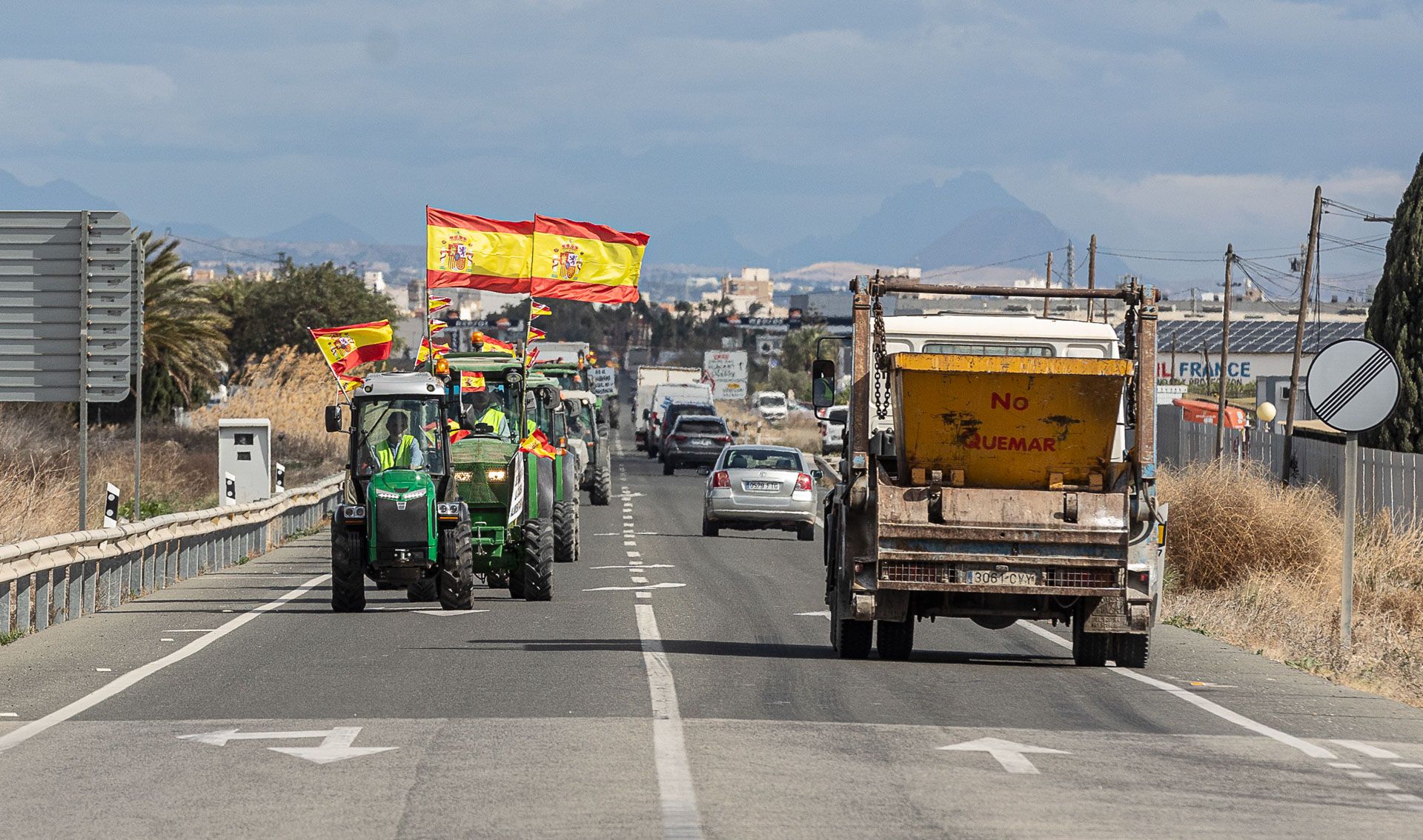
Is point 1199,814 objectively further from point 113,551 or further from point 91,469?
point 91,469

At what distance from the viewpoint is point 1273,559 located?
24391 mm

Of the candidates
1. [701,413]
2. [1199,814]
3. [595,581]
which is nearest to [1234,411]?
[701,413]

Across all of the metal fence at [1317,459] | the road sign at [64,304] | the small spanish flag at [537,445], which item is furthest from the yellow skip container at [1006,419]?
the metal fence at [1317,459]

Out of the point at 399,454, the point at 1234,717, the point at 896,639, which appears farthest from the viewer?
the point at 399,454

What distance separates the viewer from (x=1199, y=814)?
847 centimetres

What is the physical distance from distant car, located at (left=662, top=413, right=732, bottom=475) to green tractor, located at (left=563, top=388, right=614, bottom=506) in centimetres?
1196

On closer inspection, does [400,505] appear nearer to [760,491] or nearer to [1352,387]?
[1352,387]

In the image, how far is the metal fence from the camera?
92.1 feet

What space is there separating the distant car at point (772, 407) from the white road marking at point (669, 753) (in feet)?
270

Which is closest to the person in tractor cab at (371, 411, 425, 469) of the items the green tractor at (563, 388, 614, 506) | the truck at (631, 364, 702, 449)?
the green tractor at (563, 388, 614, 506)

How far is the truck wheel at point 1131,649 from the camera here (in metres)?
14.7

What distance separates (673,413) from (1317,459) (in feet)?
97.6

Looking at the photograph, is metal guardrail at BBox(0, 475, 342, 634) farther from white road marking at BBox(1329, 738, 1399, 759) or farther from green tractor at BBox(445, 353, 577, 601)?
white road marking at BBox(1329, 738, 1399, 759)

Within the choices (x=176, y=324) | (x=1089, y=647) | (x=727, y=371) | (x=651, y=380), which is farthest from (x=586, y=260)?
(x=727, y=371)
